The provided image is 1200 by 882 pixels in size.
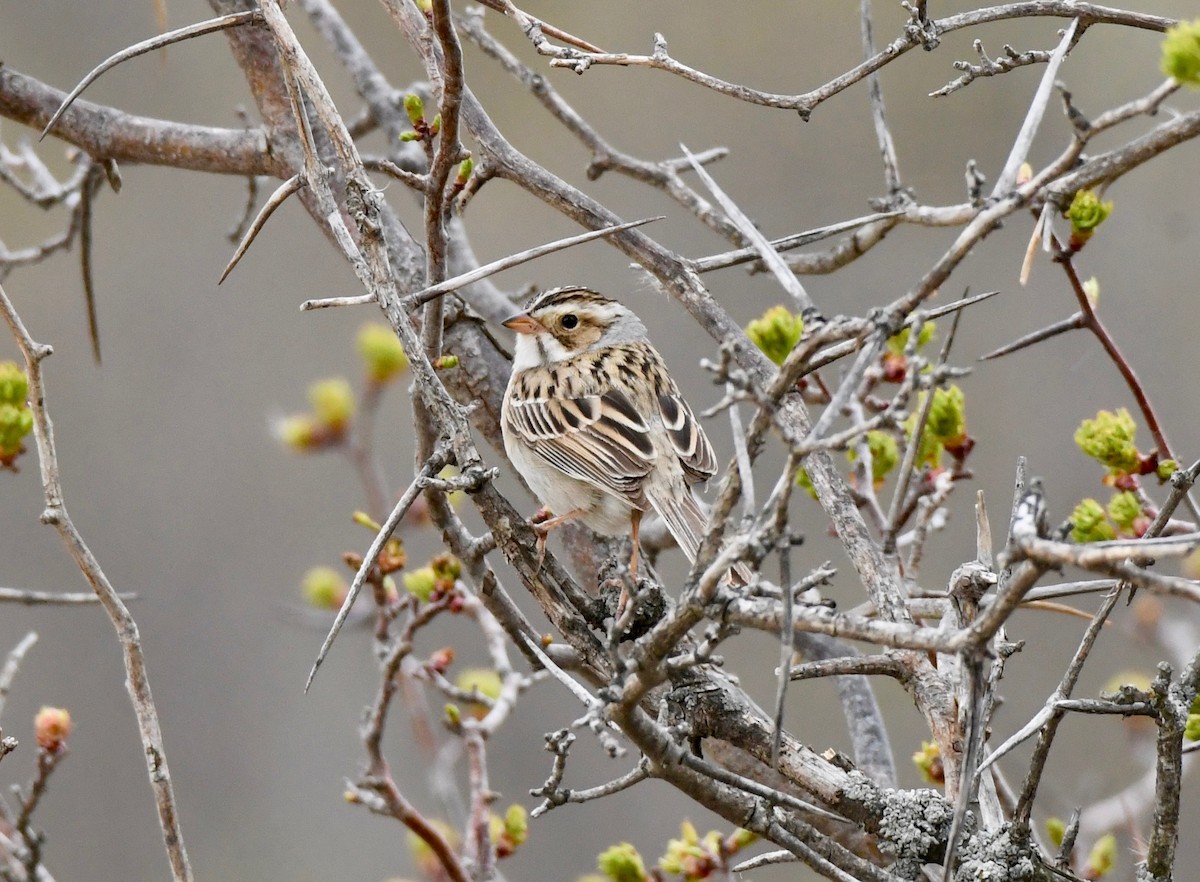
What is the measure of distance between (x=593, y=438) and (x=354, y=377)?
4641 millimetres

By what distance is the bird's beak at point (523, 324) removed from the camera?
3.68 meters

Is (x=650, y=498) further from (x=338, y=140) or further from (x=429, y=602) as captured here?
(x=338, y=140)

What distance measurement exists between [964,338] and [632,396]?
3863 millimetres

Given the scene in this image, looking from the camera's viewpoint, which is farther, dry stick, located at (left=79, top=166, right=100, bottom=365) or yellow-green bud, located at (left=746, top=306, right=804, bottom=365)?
dry stick, located at (left=79, top=166, right=100, bottom=365)

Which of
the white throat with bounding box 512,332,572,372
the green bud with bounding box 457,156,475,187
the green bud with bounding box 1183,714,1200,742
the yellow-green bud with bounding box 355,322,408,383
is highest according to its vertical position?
the white throat with bounding box 512,332,572,372

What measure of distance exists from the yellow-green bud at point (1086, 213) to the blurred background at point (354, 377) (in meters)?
4.02

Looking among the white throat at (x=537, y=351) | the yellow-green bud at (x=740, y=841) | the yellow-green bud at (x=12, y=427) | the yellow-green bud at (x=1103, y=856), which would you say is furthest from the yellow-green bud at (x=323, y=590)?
the yellow-green bud at (x=1103, y=856)

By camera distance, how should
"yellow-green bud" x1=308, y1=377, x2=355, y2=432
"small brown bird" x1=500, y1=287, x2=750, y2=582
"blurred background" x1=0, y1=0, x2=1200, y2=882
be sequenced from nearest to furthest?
1. "small brown bird" x1=500, y1=287, x2=750, y2=582
2. "yellow-green bud" x1=308, y1=377, x2=355, y2=432
3. "blurred background" x1=0, y1=0, x2=1200, y2=882

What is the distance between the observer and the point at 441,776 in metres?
3.44

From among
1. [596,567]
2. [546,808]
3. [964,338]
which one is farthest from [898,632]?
[964,338]

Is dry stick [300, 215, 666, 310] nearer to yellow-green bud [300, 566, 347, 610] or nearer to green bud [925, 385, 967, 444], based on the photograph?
green bud [925, 385, 967, 444]

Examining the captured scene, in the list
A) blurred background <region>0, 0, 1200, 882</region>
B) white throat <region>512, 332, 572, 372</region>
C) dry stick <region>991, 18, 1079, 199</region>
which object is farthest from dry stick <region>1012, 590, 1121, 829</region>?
blurred background <region>0, 0, 1200, 882</region>

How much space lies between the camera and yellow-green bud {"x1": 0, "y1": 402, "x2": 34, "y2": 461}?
8.35 feet

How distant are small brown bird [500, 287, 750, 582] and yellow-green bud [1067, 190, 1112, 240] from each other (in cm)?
95
